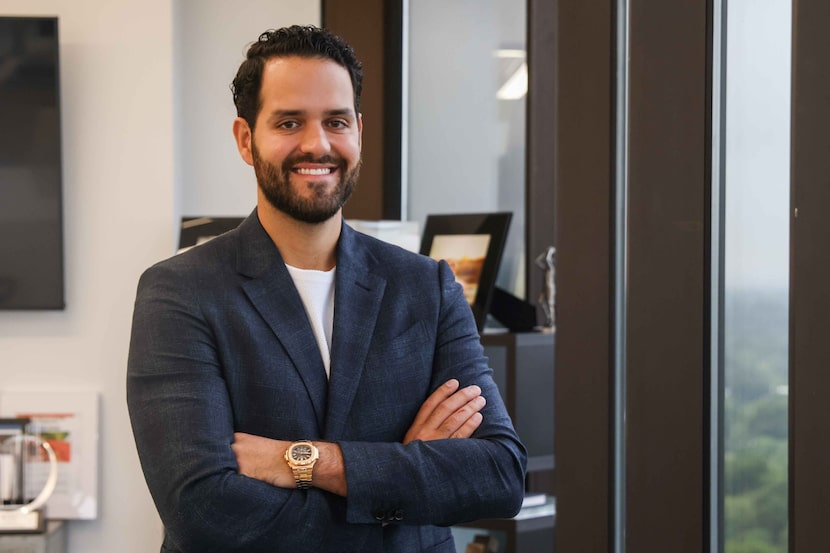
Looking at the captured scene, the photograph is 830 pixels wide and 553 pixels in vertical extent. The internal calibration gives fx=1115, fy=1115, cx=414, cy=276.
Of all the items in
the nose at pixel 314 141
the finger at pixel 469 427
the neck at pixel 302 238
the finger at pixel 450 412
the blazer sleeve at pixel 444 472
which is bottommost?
the blazer sleeve at pixel 444 472

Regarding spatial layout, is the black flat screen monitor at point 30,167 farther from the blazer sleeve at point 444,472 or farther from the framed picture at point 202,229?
the blazer sleeve at point 444,472

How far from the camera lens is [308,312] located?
181cm

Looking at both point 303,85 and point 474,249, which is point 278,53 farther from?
point 474,249

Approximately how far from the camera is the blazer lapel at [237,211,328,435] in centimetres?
174

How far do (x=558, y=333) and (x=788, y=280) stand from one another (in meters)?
0.73

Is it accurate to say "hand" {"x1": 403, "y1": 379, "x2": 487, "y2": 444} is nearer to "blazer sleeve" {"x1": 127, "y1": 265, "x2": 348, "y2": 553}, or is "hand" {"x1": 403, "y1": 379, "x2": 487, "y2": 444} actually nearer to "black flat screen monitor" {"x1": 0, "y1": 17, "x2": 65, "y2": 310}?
"blazer sleeve" {"x1": 127, "y1": 265, "x2": 348, "y2": 553}

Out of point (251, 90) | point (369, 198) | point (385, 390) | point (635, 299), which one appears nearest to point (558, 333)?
point (635, 299)

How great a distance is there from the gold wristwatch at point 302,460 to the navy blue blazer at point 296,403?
0.07 ft

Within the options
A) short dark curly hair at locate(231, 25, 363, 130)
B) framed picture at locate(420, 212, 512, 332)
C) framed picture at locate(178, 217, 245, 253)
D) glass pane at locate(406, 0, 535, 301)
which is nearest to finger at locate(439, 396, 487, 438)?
short dark curly hair at locate(231, 25, 363, 130)

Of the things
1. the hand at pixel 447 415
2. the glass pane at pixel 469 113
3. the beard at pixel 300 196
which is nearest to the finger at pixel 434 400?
the hand at pixel 447 415

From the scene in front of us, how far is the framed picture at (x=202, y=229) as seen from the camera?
148 inches

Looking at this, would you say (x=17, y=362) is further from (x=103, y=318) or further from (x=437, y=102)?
(x=437, y=102)

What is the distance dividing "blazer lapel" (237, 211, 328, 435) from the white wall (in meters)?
2.29

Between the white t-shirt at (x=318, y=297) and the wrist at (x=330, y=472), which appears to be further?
the white t-shirt at (x=318, y=297)
